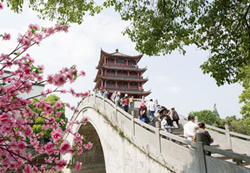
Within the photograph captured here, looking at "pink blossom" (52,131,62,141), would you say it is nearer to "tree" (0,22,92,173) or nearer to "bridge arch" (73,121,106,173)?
"tree" (0,22,92,173)

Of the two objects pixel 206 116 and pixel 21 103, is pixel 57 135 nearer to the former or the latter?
pixel 21 103

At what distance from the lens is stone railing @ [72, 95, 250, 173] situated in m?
3.36

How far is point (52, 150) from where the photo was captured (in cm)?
288

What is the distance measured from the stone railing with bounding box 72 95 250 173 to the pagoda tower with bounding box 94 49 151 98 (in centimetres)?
1919

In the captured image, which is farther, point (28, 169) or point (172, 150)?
point (172, 150)

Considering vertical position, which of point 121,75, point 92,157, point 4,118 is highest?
point 121,75

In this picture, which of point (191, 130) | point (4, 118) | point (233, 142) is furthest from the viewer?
point (233, 142)

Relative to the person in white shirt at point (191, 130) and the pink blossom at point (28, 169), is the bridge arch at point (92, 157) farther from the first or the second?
the pink blossom at point (28, 169)

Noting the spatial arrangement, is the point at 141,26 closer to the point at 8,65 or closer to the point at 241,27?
the point at 241,27

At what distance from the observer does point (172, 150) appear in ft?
15.2

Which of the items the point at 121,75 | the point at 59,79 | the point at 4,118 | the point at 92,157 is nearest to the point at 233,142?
the point at 59,79

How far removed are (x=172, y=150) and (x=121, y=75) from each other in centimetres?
2489

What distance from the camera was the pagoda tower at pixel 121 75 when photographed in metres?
27.6

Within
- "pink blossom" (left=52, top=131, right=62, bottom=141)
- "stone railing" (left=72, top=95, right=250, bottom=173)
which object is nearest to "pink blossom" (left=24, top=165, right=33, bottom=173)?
"pink blossom" (left=52, top=131, right=62, bottom=141)
